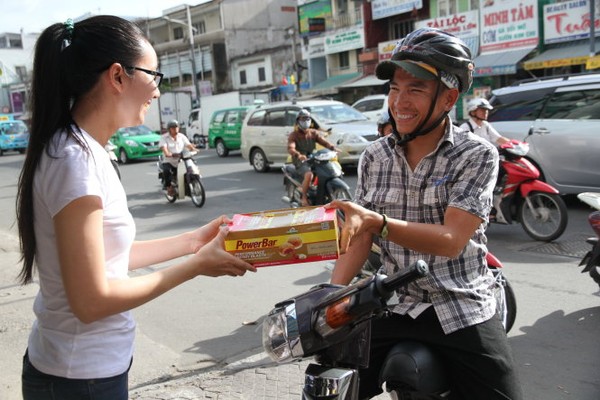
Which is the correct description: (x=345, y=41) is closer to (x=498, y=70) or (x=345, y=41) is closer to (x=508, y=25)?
(x=508, y=25)

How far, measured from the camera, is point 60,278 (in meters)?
1.57

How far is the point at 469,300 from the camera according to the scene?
190 centimetres

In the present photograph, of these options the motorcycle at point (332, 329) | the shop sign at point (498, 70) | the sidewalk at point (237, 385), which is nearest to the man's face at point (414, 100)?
the motorcycle at point (332, 329)

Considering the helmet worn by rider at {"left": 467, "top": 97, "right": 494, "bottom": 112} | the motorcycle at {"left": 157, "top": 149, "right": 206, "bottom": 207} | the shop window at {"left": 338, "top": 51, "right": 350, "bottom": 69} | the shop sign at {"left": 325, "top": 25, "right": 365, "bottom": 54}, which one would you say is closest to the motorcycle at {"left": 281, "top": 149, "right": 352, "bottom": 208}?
the helmet worn by rider at {"left": 467, "top": 97, "right": 494, "bottom": 112}

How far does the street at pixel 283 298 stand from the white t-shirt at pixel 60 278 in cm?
77

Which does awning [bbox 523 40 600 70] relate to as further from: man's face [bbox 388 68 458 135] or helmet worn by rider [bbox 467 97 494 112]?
man's face [bbox 388 68 458 135]

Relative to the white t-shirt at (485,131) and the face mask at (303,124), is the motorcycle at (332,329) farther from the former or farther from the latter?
the face mask at (303,124)

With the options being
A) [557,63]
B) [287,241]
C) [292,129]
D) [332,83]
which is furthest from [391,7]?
[287,241]

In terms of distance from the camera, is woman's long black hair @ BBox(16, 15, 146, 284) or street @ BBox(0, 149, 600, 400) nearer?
woman's long black hair @ BBox(16, 15, 146, 284)

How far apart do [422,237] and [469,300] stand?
284 millimetres

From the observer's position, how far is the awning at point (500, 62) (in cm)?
2334

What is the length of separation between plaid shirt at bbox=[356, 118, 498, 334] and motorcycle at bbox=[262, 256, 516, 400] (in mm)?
388

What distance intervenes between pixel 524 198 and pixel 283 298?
3.26 metres

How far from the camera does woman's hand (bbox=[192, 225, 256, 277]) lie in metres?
1.63
